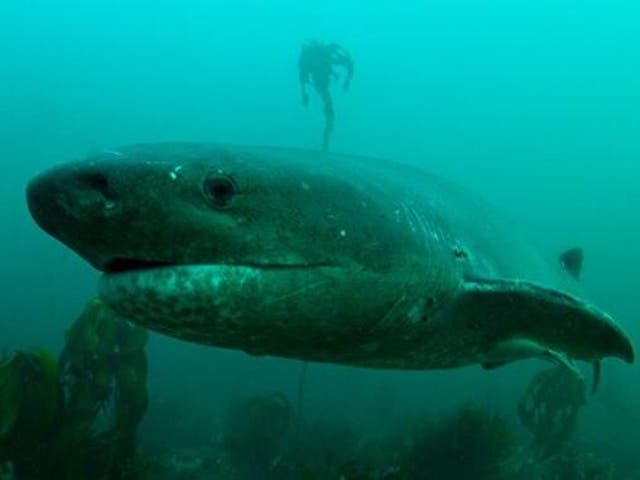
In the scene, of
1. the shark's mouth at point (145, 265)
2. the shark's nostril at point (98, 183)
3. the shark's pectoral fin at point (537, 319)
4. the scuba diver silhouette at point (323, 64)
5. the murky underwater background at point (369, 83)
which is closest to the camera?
the shark's nostril at point (98, 183)

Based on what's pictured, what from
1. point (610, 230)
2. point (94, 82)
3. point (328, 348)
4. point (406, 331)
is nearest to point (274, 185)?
A: point (328, 348)

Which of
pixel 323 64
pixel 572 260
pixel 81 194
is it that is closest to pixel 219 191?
pixel 81 194

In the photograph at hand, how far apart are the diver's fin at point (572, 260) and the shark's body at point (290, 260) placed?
271 cm

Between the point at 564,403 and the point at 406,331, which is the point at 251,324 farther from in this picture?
the point at 564,403

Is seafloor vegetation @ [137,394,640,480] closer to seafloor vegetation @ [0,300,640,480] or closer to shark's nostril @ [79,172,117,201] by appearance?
seafloor vegetation @ [0,300,640,480]

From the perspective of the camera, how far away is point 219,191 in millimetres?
2531

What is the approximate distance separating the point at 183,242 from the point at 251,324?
0.46 m

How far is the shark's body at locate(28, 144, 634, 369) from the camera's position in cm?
240

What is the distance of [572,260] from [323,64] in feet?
29.7

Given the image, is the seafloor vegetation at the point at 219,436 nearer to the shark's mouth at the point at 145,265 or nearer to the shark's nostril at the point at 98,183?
the shark's mouth at the point at 145,265

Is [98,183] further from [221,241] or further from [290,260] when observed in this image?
[290,260]

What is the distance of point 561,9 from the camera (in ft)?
470

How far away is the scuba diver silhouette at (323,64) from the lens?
46.9ft

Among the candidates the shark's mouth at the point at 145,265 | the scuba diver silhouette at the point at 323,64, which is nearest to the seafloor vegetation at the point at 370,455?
the shark's mouth at the point at 145,265
